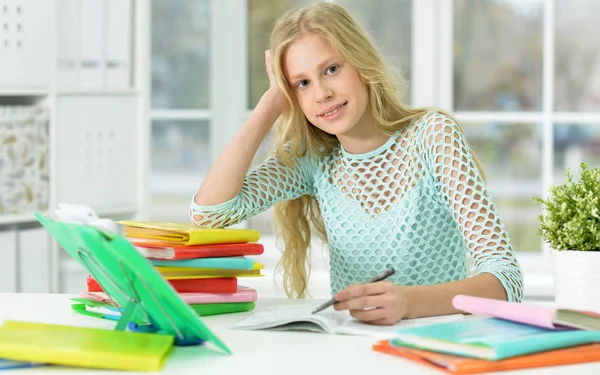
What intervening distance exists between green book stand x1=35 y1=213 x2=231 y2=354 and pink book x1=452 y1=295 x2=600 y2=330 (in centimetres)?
36

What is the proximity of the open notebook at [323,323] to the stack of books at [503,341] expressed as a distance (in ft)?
0.32

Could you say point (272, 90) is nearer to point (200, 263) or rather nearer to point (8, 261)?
point (200, 263)

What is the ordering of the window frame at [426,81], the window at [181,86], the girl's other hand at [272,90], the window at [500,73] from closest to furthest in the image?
the girl's other hand at [272,90]
the window frame at [426,81]
the window at [181,86]
the window at [500,73]

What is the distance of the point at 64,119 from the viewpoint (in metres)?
3.05

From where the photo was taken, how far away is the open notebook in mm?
1415

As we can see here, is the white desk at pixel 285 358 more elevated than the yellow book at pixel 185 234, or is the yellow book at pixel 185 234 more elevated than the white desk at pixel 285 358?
the yellow book at pixel 185 234

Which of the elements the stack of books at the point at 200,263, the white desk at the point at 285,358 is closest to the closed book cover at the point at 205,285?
the stack of books at the point at 200,263

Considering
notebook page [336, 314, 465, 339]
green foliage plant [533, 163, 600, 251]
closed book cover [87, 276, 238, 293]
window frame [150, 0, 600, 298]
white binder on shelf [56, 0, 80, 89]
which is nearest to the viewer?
notebook page [336, 314, 465, 339]

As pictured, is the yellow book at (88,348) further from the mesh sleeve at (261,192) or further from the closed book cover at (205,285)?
the mesh sleeve at (261,192)

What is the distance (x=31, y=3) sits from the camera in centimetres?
288

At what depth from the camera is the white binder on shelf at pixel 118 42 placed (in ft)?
10.4

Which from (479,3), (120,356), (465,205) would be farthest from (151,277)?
(479,3)

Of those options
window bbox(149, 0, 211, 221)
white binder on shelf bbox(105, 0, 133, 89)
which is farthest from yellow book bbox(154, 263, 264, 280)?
window bbox(149, 0, 211, 221)

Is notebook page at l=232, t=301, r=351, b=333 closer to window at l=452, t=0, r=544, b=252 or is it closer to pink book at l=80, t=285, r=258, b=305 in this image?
pink book at l=80, t=285, r=258, b=305
